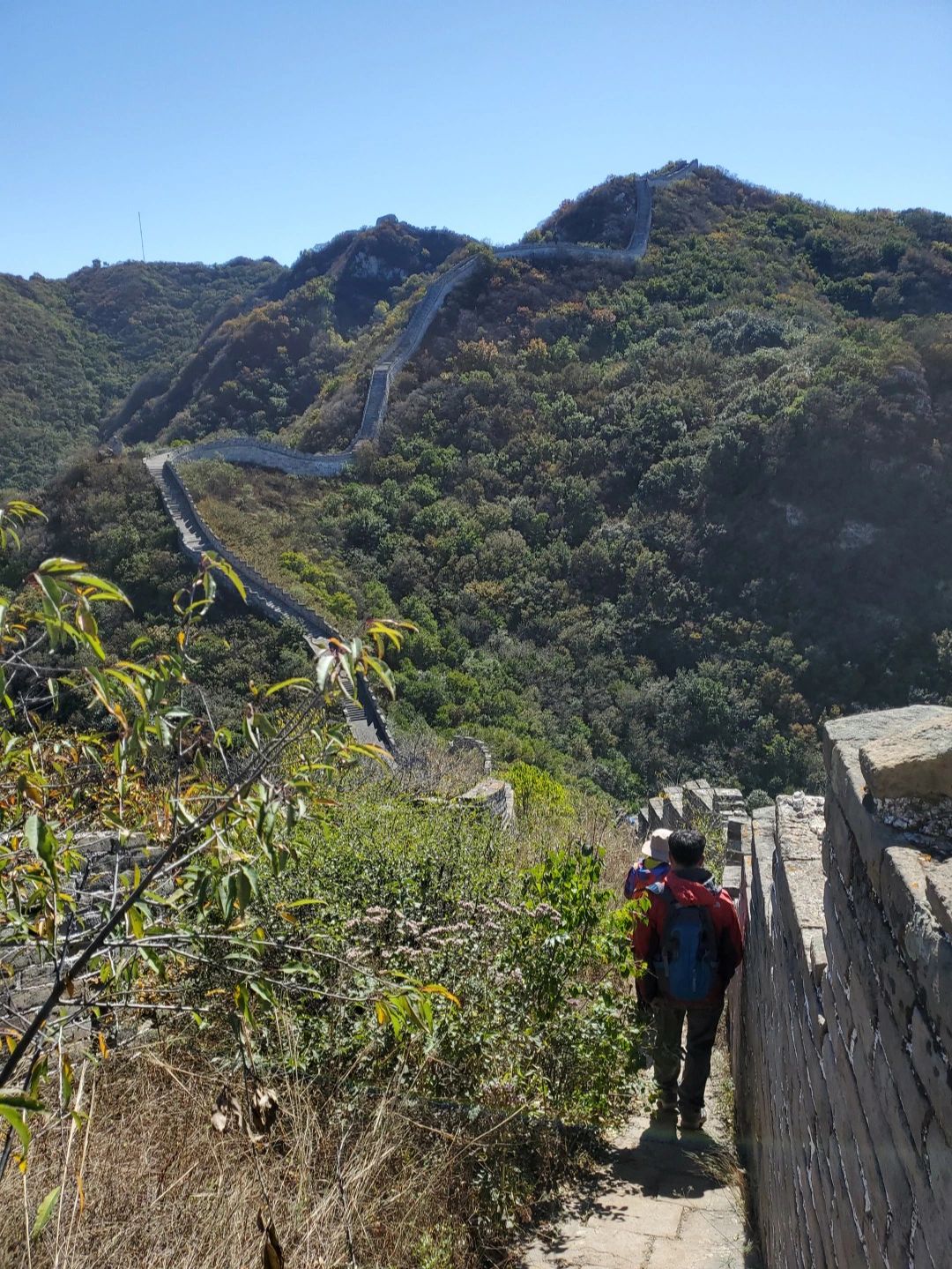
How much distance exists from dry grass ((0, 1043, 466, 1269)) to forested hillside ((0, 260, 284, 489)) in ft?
140

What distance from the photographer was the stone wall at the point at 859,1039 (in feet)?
4.45

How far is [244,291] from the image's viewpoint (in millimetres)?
73938

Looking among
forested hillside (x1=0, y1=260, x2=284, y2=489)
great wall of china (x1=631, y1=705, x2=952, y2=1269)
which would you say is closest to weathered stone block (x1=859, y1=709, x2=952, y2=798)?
great wall of china (x1=631, y1=705, x2=952, y2=1269)

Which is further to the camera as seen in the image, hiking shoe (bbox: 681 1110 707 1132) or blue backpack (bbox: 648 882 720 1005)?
hiking shoe (bbox: 681 1110 707 1132)

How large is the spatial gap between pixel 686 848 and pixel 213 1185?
218 cm

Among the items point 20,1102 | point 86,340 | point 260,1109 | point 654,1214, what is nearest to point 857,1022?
point 260,1109

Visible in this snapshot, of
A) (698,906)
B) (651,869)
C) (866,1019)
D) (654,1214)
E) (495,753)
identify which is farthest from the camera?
(495,753)

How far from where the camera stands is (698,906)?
4004 mm

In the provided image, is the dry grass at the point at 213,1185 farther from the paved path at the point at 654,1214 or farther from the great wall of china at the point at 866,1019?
the great wall of china at the point at 866,1019

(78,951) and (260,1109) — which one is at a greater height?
(78,951)

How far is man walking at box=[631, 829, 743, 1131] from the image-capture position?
4.02 metres

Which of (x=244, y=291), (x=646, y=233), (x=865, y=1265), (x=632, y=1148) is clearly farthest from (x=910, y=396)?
(x=244, y=291)

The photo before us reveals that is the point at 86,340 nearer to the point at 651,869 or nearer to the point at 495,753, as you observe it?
the point at 495,753

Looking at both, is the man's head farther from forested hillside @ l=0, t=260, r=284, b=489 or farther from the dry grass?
forested hillside @ l=0, t=260, r=284, b=489
